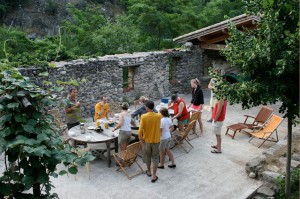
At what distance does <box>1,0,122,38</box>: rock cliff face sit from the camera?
2858 cm

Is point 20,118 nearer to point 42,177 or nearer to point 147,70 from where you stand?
point 42,177

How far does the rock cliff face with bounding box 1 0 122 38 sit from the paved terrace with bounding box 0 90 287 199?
22.5m

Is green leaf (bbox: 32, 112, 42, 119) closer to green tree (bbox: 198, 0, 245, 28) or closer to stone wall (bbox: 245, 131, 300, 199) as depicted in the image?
stone wall (bbox: 245, 131, 300, 199)

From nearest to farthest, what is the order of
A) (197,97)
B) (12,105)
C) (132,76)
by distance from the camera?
1. (12,105)
2. (197,97)
3. (132,76)

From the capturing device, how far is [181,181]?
7391mm

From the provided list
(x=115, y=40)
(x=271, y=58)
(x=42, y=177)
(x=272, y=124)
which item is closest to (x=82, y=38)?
(x=115, y=40)

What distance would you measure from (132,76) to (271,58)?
8.22 metres

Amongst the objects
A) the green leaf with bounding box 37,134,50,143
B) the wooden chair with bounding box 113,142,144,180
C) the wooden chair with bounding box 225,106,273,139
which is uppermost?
the green leaf with bounding box 37,134,50,143

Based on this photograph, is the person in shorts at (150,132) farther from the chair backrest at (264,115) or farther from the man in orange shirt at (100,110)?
the chair backrest at (264,115)

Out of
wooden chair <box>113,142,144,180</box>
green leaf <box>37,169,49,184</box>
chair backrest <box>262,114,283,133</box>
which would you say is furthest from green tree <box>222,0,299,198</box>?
green leaf <box>37,169,49,184</box>

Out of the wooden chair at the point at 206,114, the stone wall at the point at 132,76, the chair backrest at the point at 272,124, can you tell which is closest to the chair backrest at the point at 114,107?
the stone wall at the point at 132,76

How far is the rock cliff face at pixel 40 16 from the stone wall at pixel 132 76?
665 inches

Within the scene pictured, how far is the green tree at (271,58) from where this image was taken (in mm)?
5449

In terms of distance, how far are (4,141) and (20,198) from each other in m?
0.66
